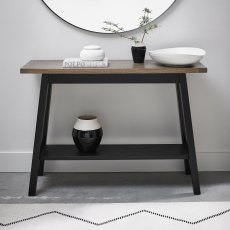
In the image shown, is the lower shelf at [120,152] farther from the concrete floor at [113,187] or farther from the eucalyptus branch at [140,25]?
the eucalyptus branch at [140,25]

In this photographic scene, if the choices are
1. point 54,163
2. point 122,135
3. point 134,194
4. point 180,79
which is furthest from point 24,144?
point 180,79

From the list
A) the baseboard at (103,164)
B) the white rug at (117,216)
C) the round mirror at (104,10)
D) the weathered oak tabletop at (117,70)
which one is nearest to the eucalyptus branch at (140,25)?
the round mirror at (104,10)

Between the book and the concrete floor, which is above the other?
the book

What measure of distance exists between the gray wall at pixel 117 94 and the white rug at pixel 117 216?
1.82ft

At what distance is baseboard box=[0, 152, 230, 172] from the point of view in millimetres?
2754

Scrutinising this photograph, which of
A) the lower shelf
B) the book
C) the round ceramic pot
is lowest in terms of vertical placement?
the lower shelf

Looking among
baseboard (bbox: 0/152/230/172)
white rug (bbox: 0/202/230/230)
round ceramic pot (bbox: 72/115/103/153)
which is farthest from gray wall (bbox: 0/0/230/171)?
white rug (bbox: 0/202/230/230)

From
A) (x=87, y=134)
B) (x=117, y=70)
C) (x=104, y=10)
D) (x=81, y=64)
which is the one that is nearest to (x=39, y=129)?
(x=87, y=134)

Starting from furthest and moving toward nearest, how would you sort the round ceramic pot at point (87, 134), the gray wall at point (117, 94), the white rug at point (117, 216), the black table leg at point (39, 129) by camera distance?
the gray wall at point (117, 94) < the round ceramic pot at point (87, 134) < the black table leg at point (39, 129) < the white rug at point (117, 216)

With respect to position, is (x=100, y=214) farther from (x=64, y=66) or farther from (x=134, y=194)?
(x=64, y=66)

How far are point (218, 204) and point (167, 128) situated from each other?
2.14ft

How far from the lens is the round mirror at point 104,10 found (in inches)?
99.3

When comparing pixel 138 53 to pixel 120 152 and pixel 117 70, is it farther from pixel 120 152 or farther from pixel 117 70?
pixel 120 152

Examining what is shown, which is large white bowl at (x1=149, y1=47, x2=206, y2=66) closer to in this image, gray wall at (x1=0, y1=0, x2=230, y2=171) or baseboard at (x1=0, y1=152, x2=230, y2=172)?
gray wall at (x1=0, y1=0, x2=230, y2=171)
